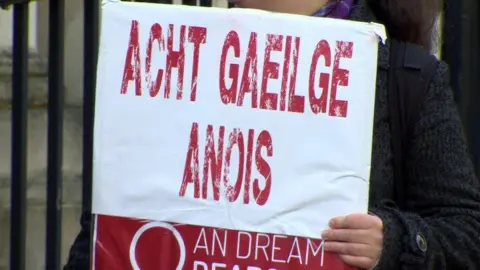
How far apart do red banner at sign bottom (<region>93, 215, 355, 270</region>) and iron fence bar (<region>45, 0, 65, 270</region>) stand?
58.1 inches

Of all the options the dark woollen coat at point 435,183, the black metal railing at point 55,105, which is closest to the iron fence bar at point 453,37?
the black metal railing at point 55,105

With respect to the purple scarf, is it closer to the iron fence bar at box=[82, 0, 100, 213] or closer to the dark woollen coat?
the dark woollen coat

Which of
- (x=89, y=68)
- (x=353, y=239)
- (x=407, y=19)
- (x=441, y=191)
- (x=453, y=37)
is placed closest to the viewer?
(x=353, y=239)

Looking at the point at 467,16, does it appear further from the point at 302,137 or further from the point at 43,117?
the point at 43,117

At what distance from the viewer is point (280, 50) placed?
2.34 metres

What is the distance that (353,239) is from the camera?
2283 millimetres

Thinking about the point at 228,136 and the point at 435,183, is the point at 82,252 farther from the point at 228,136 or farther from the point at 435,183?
the point at 435,183

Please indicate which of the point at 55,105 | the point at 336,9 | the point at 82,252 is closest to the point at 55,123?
the point at 55,105

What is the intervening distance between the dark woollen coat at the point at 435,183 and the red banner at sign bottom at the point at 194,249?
0.20 meters

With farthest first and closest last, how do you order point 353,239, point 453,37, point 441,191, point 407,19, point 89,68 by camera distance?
point 89,68 < point 453,37 < point 407,19 < point 441,191 < point 353,239

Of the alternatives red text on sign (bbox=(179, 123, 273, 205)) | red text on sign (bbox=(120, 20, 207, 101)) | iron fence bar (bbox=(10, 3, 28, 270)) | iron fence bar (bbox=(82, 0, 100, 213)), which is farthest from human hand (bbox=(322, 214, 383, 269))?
iron fence bar (bbox=(10, 3, 28, 270))

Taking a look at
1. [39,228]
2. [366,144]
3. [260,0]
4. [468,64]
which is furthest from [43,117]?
[366,144]

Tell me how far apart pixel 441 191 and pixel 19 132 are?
179 cm

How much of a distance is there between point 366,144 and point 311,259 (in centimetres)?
24
